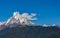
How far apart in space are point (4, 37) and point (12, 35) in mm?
3078

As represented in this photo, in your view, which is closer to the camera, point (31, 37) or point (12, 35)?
point (31, 37)

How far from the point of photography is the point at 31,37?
29656mm

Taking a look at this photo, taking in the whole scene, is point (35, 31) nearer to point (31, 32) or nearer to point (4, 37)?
point (31, 32)

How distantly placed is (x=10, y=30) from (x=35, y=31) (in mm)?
4402

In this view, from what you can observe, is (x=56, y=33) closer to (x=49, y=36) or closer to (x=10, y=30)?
(x=49, y=36)

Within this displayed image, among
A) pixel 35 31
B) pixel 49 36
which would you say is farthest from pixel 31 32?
pixel 49 36

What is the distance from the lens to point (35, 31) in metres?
31.3

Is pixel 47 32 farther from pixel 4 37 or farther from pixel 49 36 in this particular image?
pixel 4 37

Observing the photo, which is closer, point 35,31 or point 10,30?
point 35,31

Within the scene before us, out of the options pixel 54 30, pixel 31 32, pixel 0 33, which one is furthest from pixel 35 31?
pixel 0 33

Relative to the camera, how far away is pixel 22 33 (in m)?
32.6

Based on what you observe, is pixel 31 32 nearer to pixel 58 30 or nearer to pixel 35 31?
pixel 35 31

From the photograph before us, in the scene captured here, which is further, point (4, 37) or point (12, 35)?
point (12, 35)

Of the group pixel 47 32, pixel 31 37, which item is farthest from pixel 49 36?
pixel 31 37
